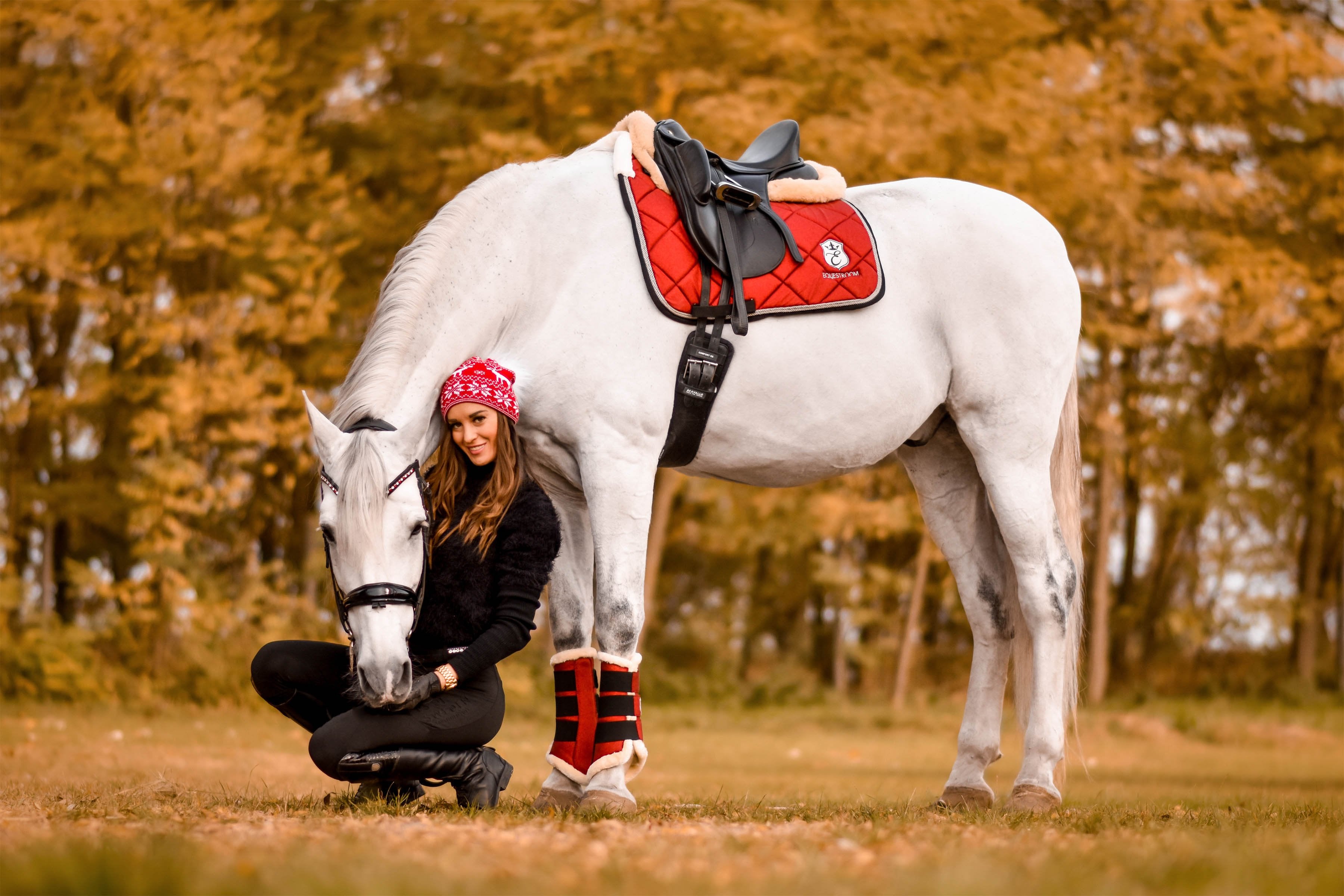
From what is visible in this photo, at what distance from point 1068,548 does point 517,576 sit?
8.21 ft

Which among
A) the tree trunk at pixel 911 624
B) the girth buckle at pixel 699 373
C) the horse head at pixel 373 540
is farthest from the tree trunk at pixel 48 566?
the girth buckle at pixel 699 373

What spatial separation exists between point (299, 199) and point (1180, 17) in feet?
32.2

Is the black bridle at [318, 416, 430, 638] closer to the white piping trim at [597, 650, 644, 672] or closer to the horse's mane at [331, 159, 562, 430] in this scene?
the horse's mane at [331, 159, 562, 430]

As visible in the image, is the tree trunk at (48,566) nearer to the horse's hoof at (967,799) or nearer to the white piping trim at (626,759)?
the white piping trim at (626,759)

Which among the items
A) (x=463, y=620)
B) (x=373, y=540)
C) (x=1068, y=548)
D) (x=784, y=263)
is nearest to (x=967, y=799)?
(x=1068, y=548)

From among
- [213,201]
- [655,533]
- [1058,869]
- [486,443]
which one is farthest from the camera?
[655,533]

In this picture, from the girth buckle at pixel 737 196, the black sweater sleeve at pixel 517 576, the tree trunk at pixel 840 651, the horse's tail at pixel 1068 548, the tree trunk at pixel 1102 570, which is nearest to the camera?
the black sweater sleeve at pixel 517 576

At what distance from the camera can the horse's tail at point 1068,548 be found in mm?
5461

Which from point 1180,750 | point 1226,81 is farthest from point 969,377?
point 1226,81

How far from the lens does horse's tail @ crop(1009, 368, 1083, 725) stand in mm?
5461

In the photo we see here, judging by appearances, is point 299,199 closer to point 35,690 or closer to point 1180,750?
point 35,690

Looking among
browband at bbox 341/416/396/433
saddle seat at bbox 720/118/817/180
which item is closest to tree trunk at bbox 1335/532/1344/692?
saddle seat at bbox 720/118/817/180

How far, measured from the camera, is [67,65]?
12992mm

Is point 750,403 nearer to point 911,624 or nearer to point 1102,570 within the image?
point 911,624
